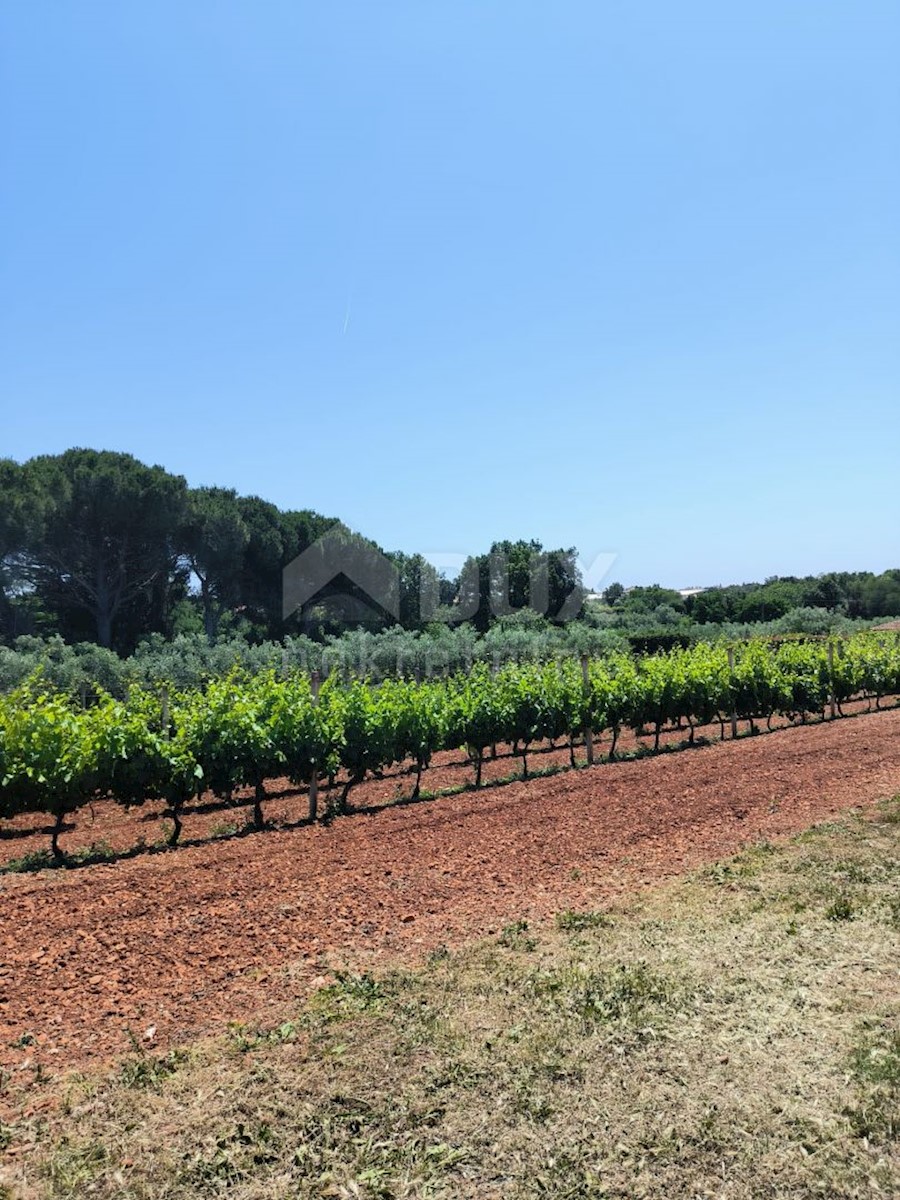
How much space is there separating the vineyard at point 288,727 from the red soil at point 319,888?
2.68 feet

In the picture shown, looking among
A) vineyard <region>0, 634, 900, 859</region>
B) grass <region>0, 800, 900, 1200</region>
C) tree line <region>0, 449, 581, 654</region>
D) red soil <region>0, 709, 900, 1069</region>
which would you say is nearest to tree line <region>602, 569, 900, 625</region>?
tree line <region>0, 449, 581, 654</region>

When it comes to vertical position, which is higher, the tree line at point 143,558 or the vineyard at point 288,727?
the tree line at point 143,558

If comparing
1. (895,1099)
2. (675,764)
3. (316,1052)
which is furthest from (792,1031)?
(675,764)

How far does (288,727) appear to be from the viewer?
8.95 metres

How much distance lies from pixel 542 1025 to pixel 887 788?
7.04 m

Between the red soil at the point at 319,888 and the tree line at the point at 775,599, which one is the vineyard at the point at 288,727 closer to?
the red soil at the point at 319,888

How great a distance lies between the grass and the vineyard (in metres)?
4.88

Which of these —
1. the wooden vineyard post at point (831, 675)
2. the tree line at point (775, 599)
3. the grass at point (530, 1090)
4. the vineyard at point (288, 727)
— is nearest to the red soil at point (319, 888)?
the grass at point (530, 1090)

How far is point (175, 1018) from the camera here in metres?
3.65

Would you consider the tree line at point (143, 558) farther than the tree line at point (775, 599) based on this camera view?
No

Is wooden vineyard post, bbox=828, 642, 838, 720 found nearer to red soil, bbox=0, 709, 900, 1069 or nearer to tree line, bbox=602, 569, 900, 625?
red soil, bbox=0, 709, 900, 1069

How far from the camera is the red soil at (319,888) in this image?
12.7 feet

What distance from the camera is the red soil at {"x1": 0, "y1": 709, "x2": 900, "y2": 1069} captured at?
12.7 feet

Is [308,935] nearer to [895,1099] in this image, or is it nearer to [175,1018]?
[175,1018]
